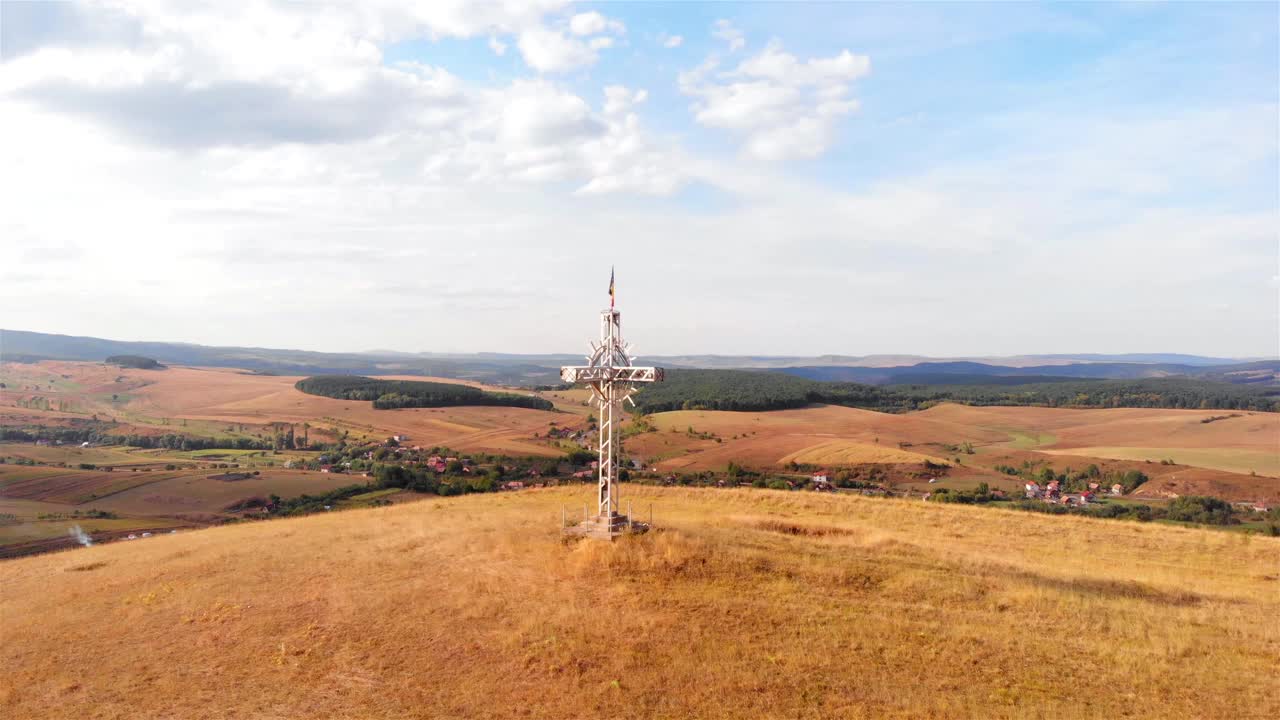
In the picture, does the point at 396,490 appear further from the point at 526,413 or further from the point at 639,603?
the point at 526,413

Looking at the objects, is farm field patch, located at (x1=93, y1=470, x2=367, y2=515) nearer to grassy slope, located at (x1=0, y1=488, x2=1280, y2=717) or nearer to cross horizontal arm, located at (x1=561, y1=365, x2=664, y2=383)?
grassy slope, located at (x1=0, y1=488, x2=1280, y2=717)

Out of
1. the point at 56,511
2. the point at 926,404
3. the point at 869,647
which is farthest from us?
the point at 926,404

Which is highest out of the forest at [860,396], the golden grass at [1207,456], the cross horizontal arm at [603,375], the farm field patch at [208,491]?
the cross horizontal arm at [603,375]

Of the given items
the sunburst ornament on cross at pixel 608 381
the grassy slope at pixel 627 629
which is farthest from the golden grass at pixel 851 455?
the sunburst ornament on cross at pixel 608 381

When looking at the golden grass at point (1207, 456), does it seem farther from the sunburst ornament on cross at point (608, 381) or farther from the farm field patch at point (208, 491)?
the farm field patch at point (208, 491)

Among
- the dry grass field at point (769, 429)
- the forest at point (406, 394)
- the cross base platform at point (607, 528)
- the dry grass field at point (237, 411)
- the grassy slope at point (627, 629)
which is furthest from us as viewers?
the forest at point (406, 394)

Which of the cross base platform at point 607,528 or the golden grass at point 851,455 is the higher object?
the cross base platform at point 607,528

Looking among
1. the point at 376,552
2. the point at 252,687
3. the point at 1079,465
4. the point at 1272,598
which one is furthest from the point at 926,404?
the point at 252,687
